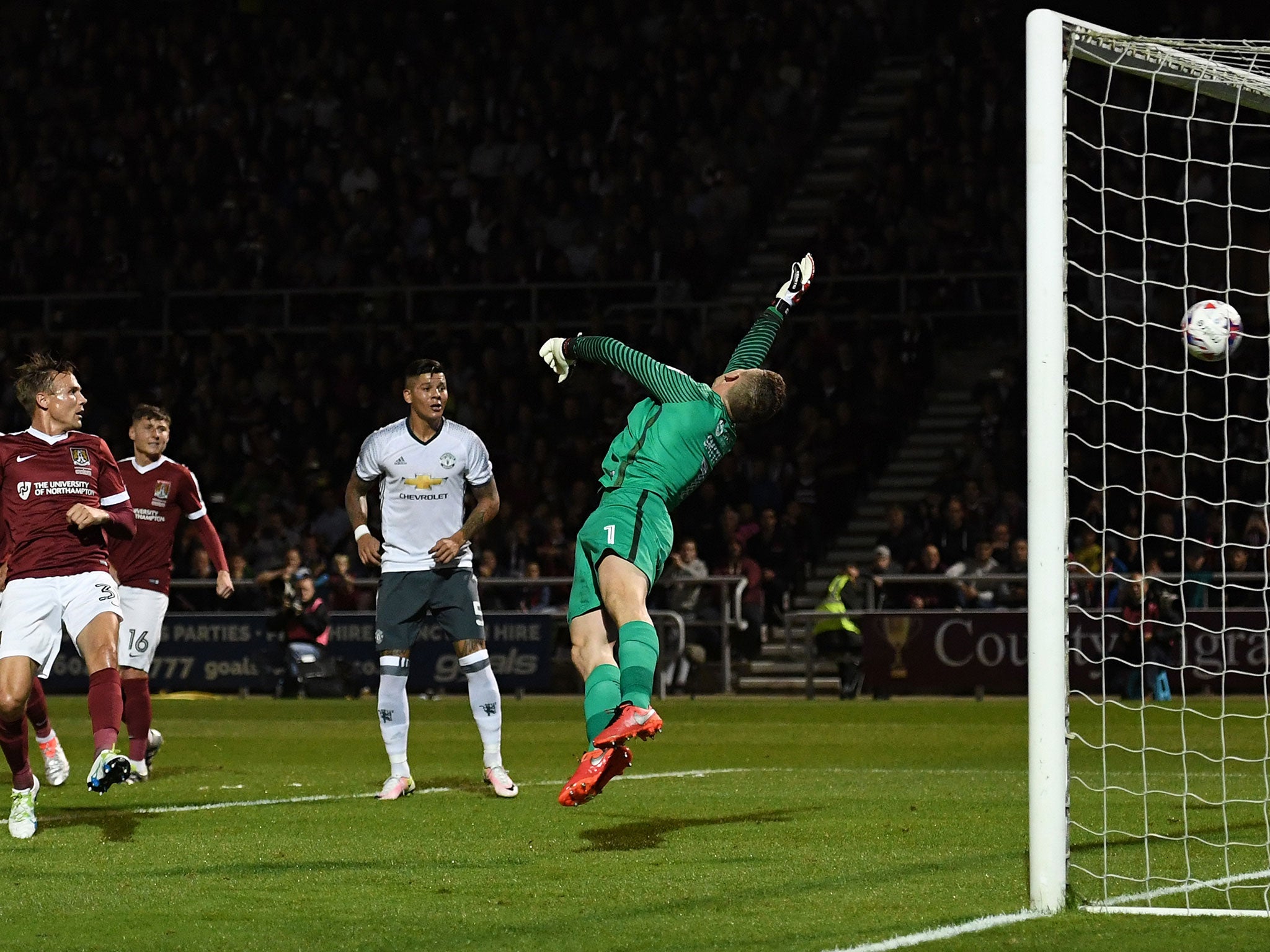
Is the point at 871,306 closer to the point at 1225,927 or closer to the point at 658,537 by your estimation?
the point at 658,537

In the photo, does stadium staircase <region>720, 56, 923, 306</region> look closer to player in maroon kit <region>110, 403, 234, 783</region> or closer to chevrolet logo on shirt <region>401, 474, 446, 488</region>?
player in maroon kit <region>110, 403, 234, 783</region>

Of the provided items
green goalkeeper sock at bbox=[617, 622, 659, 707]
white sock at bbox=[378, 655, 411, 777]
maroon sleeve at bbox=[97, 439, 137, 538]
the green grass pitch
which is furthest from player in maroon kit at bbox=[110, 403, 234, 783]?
green goalkeeper sock at bbox=[617, 622, 659, 707]

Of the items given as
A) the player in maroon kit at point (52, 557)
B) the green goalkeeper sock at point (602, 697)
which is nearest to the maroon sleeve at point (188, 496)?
the player in maroon kit at point (52, 557)

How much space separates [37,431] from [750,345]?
3.73 meters

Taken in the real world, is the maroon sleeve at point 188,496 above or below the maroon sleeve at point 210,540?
above

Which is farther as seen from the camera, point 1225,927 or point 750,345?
point 750,345

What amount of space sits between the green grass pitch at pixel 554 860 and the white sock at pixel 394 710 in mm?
353

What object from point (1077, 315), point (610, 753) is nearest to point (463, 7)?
point (1077, 315)

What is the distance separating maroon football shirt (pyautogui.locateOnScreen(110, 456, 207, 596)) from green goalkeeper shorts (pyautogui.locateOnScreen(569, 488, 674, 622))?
4.90m

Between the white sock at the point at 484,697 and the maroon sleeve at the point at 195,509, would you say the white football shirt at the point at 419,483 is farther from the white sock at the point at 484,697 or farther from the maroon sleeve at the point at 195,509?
the maroon sleeve at the point at 195,509

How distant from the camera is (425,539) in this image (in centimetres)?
1114

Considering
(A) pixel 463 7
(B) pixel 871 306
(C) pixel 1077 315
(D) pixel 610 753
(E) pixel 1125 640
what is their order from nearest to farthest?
(D) pixel 610 753
(E) pixel 1125 640
(C) pixel 1077 315
(B) pixel 871 306
(A) pixel 463 7

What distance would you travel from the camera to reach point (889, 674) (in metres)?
20.2

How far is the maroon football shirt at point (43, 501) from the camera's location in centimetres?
932
